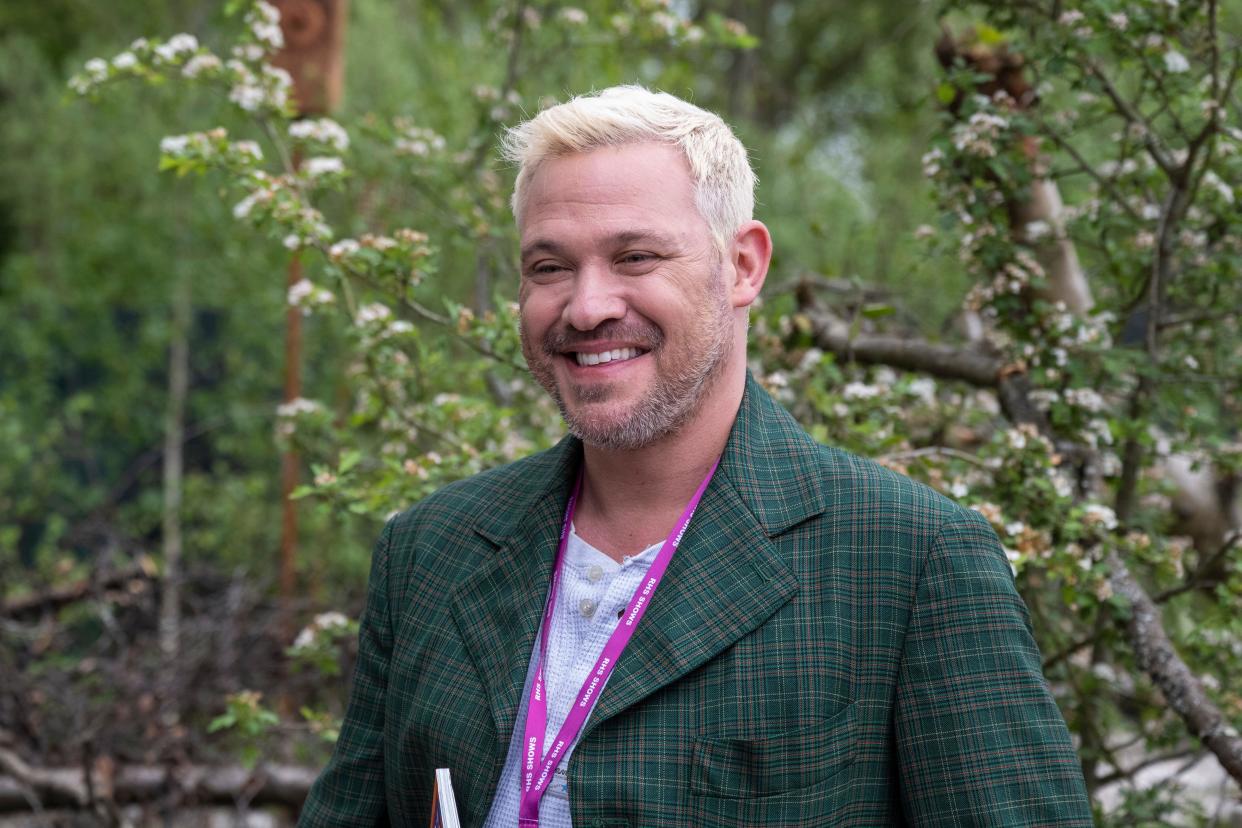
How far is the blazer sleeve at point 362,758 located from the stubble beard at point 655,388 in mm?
523

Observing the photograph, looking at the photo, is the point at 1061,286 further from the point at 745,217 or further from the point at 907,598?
the point at 907,598

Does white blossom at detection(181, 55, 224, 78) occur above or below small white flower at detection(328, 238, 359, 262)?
above

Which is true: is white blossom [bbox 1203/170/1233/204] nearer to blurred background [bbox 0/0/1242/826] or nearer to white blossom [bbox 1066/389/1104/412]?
blurred background [bbox 0/0/1242/826]

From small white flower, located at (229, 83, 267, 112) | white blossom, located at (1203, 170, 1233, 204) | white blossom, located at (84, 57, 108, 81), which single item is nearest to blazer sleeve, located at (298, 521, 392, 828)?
small white flower, located at (229, 83, 267, 112)

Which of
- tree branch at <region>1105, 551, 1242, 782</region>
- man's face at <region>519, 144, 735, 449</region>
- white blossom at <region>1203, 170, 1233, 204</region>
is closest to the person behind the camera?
man's face at <region>519, 144, 735, 449</region>

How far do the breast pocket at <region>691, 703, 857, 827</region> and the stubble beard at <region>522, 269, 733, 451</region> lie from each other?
1.53 ft

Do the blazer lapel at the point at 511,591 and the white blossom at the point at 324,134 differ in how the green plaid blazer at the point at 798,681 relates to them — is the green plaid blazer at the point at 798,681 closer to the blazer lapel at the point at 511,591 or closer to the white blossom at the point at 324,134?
the blazer lapel at the point at 511,591

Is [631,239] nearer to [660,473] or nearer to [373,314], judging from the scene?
[660,473]

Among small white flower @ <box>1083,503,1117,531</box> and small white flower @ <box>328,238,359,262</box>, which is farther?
small white flower @ <box>328,238,359,262</box>

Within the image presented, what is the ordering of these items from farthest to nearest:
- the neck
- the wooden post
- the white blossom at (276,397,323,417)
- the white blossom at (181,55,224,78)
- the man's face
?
the wooden post
the white blossom at (276,397,323,417)
the white blossom at (181,55,224,78)
the neck
the man's face

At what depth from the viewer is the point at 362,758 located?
6.66ft

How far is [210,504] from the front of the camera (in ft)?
24.7

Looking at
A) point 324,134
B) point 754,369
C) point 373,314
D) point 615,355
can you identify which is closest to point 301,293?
point 373,314

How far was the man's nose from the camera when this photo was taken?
1781mm
